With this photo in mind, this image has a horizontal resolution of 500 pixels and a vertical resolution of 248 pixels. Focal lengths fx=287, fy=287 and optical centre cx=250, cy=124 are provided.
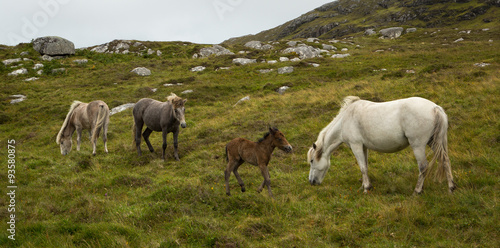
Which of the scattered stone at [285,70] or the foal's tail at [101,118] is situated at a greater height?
the foal's tail at [101,118]

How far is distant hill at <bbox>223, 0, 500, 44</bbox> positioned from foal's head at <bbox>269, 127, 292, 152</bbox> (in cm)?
9935

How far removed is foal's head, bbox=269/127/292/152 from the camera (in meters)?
7.12

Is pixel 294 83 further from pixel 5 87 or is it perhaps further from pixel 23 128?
pixel 5 87

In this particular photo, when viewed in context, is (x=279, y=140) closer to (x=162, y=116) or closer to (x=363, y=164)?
(x=363, y=164)

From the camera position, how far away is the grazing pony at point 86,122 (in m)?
14.0

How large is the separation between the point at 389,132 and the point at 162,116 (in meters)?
9.21

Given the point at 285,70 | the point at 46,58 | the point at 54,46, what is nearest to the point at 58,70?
the point at 46,58

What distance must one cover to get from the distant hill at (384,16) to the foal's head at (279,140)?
99350 mm

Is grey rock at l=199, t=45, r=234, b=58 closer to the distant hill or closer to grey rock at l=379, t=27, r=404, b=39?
grey rock at l=379, t=27, r=404, b=39

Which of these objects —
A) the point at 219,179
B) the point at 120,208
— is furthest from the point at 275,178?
the point at 120,208

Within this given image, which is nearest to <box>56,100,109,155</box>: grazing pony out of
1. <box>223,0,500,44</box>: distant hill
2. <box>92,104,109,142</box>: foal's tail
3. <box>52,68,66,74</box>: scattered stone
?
<box>92,104,109,142</box>: foal's tail

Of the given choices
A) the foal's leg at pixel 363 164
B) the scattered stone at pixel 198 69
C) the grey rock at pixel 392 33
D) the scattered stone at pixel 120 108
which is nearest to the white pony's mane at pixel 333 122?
the foal's leg at pixel 363 164

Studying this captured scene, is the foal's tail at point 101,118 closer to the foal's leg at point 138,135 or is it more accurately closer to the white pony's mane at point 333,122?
the foal's leg at point 138,135

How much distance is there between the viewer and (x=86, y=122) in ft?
47.8
